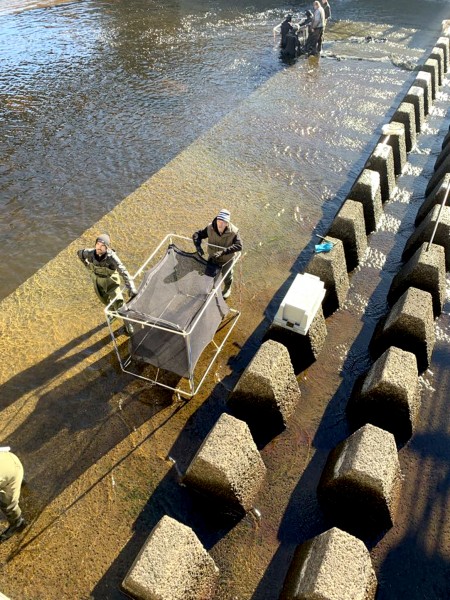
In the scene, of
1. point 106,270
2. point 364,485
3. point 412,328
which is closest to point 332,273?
point 412,328

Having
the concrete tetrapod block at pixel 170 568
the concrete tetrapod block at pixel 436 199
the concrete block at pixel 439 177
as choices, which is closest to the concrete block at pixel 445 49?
the concrete block at pixel 439 177

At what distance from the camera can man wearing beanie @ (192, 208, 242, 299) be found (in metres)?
6.68

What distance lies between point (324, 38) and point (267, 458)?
20796mm

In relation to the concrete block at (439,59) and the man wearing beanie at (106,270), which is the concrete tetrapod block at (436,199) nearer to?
the man wearing beanie at (106,270)

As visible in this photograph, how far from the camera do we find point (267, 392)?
556 cm

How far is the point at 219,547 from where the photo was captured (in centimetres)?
484

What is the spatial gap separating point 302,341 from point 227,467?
98.2 inches

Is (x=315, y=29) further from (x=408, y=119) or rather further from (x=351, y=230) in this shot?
(x=351, y=230)

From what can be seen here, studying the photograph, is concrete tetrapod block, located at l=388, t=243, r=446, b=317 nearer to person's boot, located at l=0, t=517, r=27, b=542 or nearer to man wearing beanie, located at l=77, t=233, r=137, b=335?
man wearing beanie, located at l=77, t=233, r=137, b=335

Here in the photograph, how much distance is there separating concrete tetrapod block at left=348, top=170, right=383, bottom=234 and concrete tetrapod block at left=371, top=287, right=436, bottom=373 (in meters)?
3.06

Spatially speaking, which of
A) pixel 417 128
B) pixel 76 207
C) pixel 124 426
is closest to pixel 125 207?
pixel 76 207

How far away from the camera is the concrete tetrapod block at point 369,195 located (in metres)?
8.98

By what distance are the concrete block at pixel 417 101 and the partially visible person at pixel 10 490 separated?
13987mm

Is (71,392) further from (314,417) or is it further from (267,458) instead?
(314,417)
